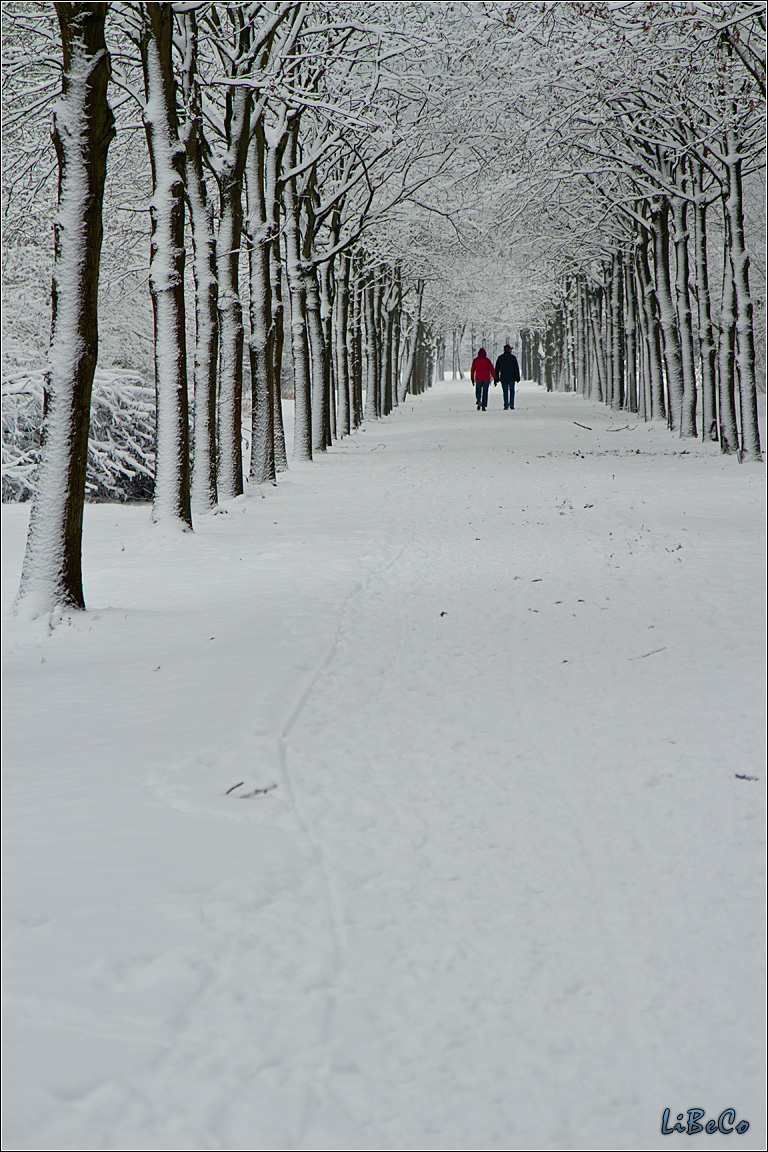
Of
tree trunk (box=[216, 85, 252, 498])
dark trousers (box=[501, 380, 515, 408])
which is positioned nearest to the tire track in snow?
tree trunk (box=[216, 85, 252, 498])

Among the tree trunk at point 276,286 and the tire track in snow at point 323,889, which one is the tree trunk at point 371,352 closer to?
the tree trunk at point 276,286

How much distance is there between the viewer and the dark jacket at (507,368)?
3712 cm

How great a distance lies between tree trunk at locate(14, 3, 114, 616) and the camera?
8.21m

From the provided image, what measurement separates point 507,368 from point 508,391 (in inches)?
134

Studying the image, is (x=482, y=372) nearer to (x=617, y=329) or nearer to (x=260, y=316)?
(x=617, y=329)

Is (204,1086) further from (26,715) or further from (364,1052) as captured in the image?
(26,715)

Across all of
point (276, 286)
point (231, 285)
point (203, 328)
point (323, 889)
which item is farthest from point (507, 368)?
point (323, 889)

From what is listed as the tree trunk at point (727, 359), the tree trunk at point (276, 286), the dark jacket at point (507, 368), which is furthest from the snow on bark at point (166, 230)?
the dark jacket at point (507, 368)

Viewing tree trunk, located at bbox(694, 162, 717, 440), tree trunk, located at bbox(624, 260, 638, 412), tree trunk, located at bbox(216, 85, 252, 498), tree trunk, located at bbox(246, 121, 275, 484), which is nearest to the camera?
tree trunk, located at bbox(216, 85, 252, 498)

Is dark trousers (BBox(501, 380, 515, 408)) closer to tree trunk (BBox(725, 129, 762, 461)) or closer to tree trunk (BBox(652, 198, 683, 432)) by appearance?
tree trunk (BBox(652, 198, 683, 432))

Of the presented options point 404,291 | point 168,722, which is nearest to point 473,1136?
point 168,722

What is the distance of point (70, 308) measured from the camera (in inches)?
324

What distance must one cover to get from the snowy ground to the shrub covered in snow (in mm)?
10297

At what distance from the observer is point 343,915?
3547 millimetres
